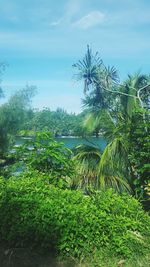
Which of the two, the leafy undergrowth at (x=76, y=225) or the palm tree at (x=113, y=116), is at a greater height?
the palm tree at (x=113, y=116)

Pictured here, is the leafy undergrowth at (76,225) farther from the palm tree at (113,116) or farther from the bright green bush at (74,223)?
the palm tree at (113,116)

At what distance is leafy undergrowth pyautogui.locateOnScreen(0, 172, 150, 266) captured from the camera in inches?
163

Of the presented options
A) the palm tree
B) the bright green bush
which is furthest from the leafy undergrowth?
the palm tree

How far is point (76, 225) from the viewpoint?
4.23 metres

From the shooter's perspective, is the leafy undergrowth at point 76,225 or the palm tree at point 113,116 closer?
the leafy undergrowth at point 76,225

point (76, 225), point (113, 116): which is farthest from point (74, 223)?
point (113, 116)

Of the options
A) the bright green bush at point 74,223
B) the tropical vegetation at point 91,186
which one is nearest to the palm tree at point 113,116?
the tropical vegetation at point 91,186

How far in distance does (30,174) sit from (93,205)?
1456 mm

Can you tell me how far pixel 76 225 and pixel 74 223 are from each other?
0.03m

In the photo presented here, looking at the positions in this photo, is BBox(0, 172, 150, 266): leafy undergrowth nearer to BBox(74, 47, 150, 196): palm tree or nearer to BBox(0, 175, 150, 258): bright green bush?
BBox(0, 175, 150, 258): bright green bush

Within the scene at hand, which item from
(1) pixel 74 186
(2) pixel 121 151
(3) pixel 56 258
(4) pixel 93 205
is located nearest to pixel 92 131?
(2) pixel 121 151

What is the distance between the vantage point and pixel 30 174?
578cm

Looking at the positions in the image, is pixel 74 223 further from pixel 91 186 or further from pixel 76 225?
pixel 91 186

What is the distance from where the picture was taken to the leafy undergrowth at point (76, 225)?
4.13m
